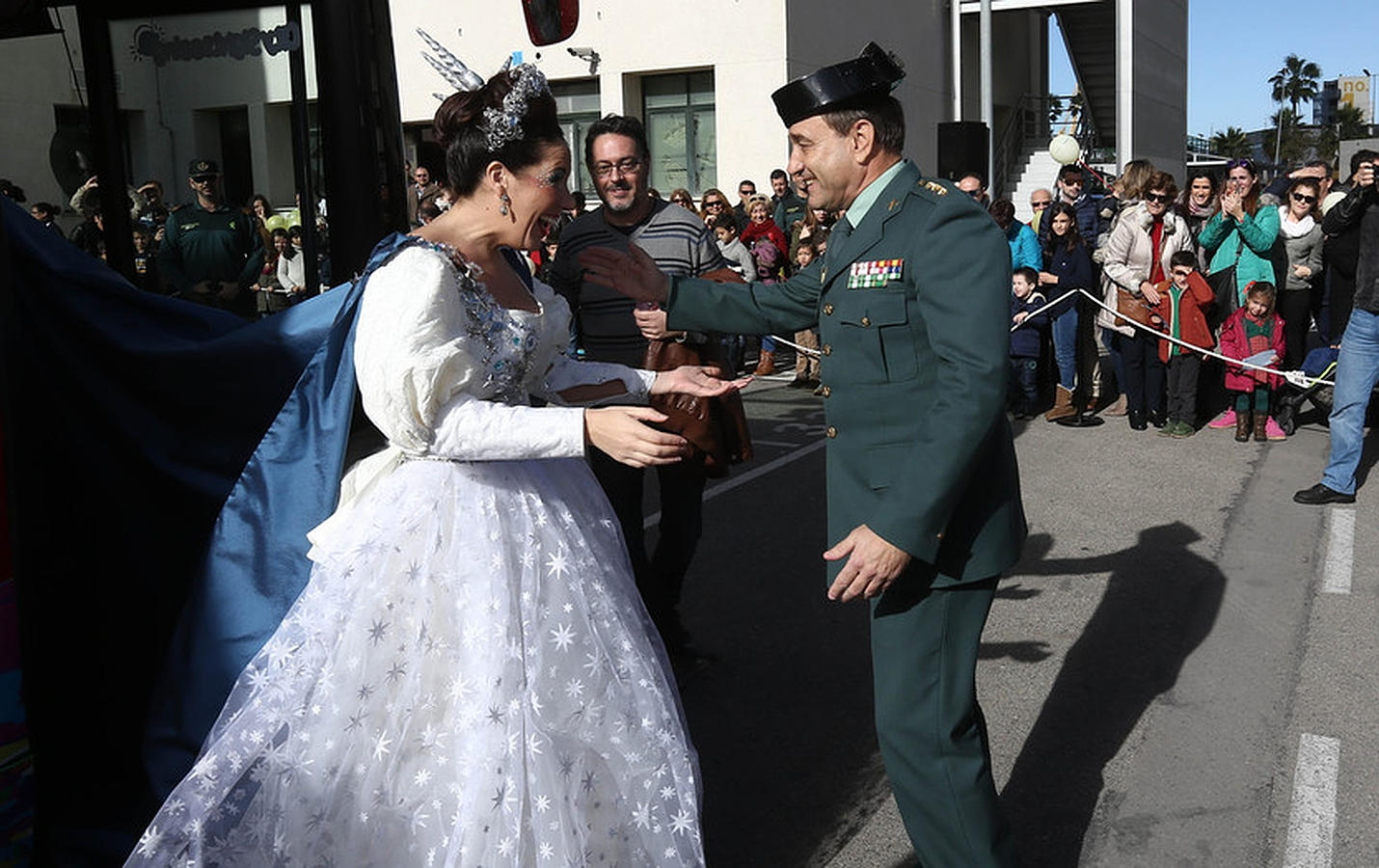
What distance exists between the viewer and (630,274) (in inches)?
147

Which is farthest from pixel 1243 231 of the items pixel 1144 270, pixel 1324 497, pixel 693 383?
pixel 693 383

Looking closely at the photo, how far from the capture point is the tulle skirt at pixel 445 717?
107 inches

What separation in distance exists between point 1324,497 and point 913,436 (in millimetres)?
5685

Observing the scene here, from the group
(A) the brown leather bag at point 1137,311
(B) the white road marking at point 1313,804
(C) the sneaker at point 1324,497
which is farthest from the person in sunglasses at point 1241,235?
(B) the white road marking at point 1313,804

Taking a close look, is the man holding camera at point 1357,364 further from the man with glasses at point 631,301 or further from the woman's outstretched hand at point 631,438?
the woman's outstretched hand at point 631,438

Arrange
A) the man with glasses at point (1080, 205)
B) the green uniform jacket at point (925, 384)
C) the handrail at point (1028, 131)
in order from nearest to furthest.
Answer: the green uniform jacket at point (925, 384) < the man with glasses at point (1080, 205) < the handrail at point (1028, 131)

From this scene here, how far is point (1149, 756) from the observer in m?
4.35

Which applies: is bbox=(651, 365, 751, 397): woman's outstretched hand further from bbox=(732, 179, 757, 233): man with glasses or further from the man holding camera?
bbox=(732, 179, 757, 233): man with glasses

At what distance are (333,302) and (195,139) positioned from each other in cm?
204

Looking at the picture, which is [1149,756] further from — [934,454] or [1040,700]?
[934,454]

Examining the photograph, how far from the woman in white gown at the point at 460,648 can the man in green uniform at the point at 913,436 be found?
1.74 ft

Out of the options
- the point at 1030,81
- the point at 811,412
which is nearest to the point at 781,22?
the point at 811,412

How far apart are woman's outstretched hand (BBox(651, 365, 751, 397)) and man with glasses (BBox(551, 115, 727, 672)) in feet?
4.65

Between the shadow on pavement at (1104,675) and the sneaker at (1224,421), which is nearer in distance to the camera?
the shadow on pavement at (1104,675)
